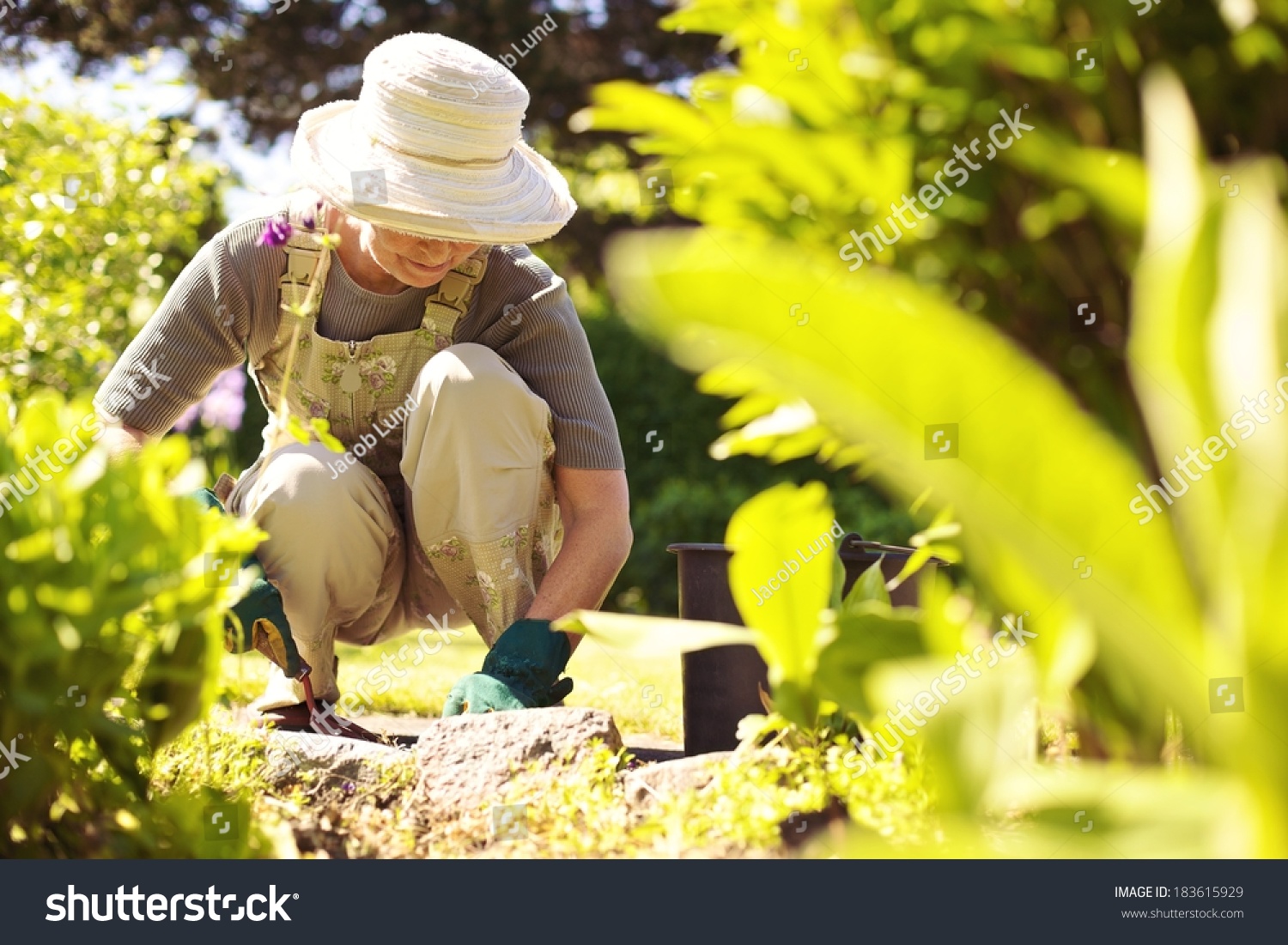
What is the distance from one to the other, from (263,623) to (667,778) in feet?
2.69

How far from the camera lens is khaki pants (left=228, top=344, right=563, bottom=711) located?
2547 mm

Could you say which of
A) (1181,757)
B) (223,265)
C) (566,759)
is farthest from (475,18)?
(1181,757)

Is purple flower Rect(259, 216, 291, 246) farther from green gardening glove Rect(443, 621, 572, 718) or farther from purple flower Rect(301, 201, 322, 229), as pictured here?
green gardening glove Rect(443, 621, 572, 718)

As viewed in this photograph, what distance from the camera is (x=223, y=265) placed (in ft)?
8.46

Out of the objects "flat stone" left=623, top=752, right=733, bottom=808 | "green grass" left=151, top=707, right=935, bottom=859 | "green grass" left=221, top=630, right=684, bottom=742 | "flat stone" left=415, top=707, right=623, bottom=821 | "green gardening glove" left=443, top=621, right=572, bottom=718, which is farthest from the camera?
"green grass" left=221, top=630, right=684, bottom=742

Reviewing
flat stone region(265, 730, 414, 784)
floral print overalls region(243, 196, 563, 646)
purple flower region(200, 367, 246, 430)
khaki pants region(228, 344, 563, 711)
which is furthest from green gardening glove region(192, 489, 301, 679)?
purple flower region(200, 367, 246, 430)

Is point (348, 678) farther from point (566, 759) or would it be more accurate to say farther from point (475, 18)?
point (475, 18)

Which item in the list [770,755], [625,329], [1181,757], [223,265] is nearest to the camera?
[1181,757]

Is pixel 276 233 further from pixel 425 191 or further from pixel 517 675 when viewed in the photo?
pixel 517 675

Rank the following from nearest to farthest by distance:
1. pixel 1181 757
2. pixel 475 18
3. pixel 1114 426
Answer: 1. pixel 1181 757
2. pixel 1114 426
3. pixel 475 18

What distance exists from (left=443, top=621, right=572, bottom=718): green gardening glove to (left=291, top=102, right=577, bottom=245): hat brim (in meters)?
0.81

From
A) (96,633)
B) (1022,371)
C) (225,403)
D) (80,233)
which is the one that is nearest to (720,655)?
(96,633)

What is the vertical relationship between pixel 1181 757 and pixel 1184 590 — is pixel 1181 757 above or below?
below

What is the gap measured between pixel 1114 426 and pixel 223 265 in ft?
6.20
